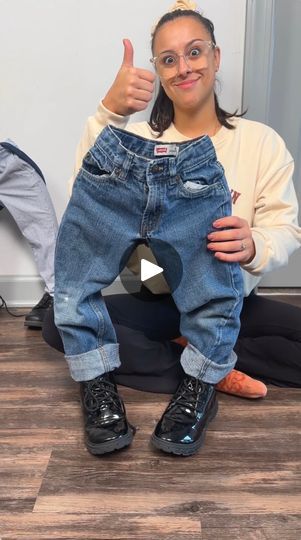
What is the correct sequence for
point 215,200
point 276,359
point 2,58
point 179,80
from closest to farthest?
point 215,200 < point 179,80 < point 276,359 < point 2,58

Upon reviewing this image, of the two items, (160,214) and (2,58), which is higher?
(2,58)

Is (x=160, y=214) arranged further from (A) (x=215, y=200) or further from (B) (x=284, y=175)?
(B) (x=284, y=175)

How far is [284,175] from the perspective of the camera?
97 cm

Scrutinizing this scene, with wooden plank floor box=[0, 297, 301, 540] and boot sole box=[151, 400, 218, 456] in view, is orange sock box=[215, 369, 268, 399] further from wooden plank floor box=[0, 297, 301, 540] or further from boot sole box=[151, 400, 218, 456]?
boot sole box=[151, 400, 218, 456]

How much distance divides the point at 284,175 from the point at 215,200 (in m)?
0.31

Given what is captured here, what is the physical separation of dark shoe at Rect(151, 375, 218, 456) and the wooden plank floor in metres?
0.03

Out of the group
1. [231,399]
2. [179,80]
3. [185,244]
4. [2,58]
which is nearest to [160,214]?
[185,244]

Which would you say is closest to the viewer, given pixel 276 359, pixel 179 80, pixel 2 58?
pixel 179 80

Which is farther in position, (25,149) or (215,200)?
(25,149)

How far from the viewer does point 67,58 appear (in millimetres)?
1285

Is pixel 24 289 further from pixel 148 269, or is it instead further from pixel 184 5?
pixel 184 5

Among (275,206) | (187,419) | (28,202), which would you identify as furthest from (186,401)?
(28,202)

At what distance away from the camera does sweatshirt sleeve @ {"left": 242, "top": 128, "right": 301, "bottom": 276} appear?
0.84 m

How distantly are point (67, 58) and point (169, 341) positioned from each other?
2.88 feet
